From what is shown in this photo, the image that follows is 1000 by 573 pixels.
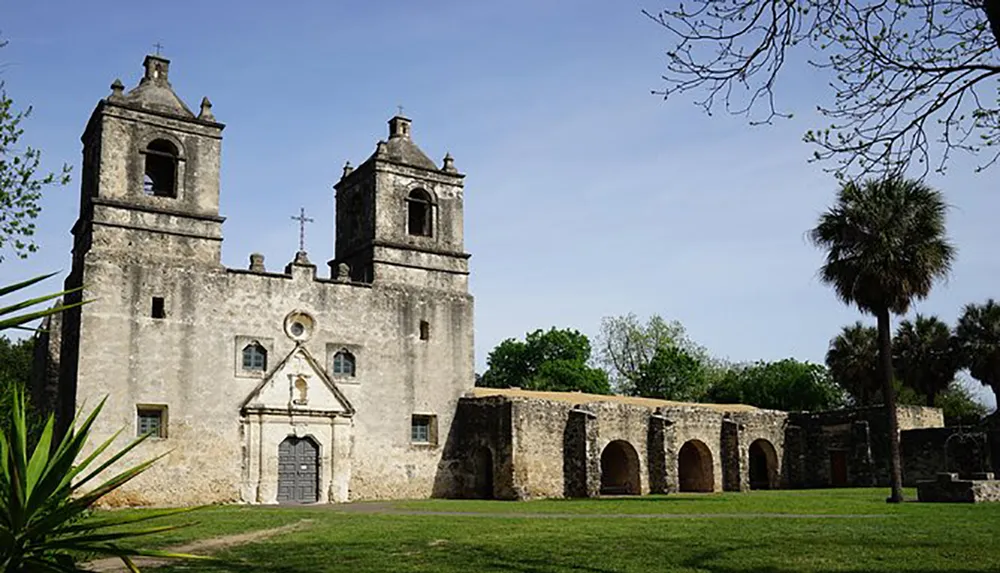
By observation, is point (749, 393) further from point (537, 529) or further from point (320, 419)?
Answer: point (537, 529)

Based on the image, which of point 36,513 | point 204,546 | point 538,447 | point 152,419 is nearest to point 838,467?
point 538,447

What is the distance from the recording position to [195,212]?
2612 cm

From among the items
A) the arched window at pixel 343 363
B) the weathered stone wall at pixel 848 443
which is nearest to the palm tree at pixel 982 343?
the weathered stone wall at pixel 848 443

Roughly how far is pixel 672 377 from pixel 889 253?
36489mm

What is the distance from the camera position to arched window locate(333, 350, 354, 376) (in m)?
27.4

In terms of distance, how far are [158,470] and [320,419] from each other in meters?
4.53

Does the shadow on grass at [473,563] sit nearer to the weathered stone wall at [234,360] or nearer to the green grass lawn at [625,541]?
the green grass lawn at [625,541]

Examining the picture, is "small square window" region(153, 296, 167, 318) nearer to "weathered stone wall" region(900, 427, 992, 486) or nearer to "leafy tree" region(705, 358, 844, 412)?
"weathered stone wall" region(900, 427, 992, 486)

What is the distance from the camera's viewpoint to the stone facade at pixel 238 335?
24.2 meters

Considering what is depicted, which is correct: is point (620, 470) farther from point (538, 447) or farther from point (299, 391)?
point (299, 391)

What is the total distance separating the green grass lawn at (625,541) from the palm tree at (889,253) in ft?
17.3

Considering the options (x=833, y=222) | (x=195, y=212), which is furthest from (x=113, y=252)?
(x=833, y=222)

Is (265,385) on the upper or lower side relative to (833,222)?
lower

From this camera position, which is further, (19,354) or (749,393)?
(749,393)
